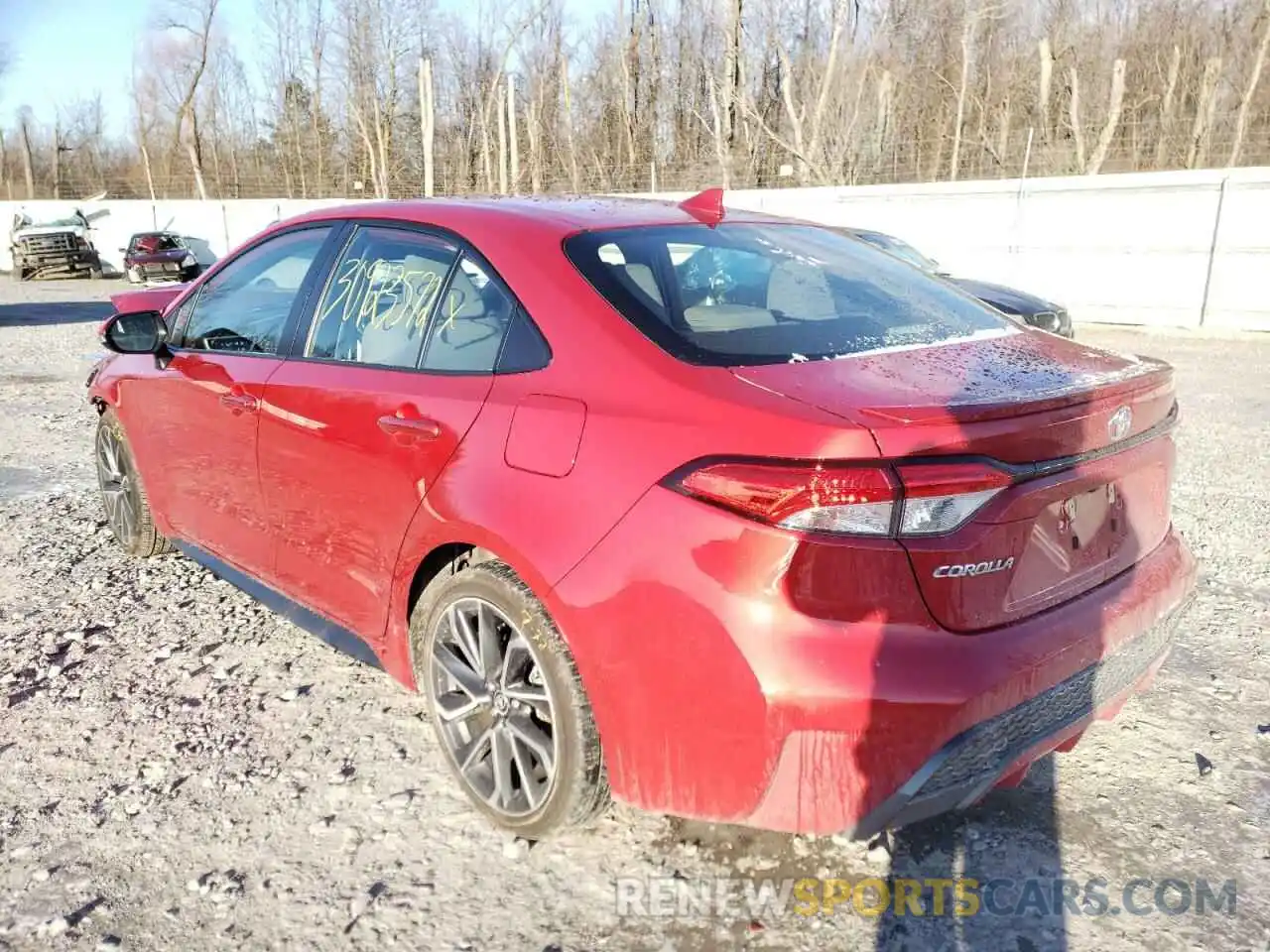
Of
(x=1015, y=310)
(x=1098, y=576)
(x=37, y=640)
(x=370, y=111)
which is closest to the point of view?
(x=1098, y=576)

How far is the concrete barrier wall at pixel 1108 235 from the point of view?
1482 cm

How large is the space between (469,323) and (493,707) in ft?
3.43

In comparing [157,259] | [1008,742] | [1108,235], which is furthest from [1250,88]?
[1008,742]

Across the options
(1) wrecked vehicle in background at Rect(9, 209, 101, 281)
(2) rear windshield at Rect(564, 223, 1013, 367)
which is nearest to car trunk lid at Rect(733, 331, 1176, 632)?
(2) rear windshield at Rect(564, 223, 1013, 367)

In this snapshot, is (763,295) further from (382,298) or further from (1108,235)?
(1108,235)

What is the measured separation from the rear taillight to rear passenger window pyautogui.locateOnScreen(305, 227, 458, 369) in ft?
4.14

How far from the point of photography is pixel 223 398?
3.52 m

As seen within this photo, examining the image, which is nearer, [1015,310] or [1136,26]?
[1015,310]

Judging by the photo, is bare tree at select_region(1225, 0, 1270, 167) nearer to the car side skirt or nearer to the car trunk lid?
the car trunk lid

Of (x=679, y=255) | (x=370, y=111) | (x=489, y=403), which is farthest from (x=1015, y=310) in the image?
(x=370, y=111)

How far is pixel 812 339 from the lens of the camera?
2.48 meters

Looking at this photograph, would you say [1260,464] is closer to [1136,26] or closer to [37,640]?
[37,640]

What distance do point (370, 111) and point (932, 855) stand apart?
142ft

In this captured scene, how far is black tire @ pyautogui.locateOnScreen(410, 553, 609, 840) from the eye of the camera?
2344 mm
